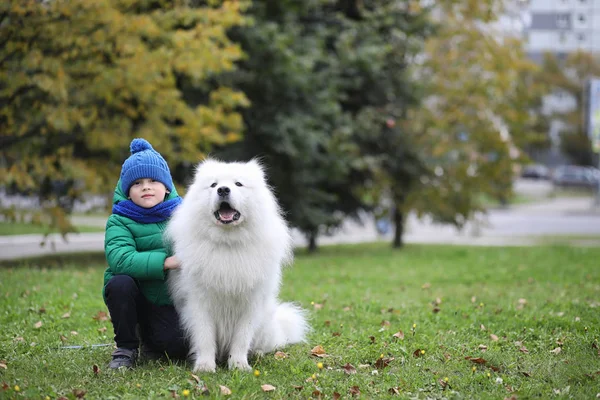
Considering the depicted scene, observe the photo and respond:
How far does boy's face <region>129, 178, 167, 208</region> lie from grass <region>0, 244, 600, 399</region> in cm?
117

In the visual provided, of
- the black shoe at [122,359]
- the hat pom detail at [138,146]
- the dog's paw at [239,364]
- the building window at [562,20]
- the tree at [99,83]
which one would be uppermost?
the building window at [562,20]

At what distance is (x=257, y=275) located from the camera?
4.62 metres

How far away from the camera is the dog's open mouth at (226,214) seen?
4.45m

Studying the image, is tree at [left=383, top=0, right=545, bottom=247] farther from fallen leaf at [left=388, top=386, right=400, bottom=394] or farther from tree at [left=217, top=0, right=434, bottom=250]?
fallen leaf at [left=388, top=386, right=400, bottom=394]

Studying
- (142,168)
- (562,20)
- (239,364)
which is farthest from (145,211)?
(562,20)

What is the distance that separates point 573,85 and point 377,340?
48070 mm

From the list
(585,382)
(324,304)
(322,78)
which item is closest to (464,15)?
(322,78)

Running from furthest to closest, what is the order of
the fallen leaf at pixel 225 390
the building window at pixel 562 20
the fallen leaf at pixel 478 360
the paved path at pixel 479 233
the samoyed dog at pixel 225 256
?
1. the building window at pixel 562 20
2. the paved path at pixel 479 233
3. the fallen leaf at pixel 478 360
4. the samoyed dog at pixel 225 256
5. the fallen leaf at pixel 225 390

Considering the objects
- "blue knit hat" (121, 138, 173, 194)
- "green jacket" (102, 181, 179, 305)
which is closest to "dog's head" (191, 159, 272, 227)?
"blue knit hat" (121, 138, 173, 194)

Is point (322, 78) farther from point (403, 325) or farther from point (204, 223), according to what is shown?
point (204, 223)

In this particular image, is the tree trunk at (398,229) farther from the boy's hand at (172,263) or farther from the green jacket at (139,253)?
the boy's hand at (172,263)

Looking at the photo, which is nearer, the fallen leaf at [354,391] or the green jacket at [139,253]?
the fallen leaf at [354,391]

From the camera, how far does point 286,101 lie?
13.1m

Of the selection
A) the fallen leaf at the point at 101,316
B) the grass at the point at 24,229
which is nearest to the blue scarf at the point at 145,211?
the fallen leaf at the point at 101,316
